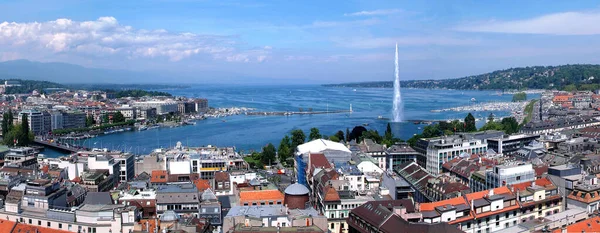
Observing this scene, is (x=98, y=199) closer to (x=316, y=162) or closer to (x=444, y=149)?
(x=316, y=162)

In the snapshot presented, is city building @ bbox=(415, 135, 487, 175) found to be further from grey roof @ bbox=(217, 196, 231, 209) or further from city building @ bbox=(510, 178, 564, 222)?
grey roof @ bbox=(217, 196, 231, 209)

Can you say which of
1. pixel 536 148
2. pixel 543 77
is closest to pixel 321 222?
→ pixel 536 148

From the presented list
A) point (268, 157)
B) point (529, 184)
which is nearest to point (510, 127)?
point (268, 157)

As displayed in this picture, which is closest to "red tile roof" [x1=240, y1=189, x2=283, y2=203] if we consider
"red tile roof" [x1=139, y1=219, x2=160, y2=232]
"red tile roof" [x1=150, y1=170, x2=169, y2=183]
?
"red tile roof" [x1=139, y1=219, x2=160, y2=232]

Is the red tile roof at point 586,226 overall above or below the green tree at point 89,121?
above

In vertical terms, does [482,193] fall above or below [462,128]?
above

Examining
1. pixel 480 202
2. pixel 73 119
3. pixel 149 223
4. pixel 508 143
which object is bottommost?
pixel 73 119

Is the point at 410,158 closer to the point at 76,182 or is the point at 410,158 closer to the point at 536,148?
the point at 536,148

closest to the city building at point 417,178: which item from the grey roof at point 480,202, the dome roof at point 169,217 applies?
the grey roof at point 480,202

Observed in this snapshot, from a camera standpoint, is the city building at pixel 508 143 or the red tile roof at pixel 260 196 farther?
the city building at pixel 508 143

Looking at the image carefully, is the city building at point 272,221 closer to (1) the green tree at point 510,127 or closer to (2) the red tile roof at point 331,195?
(2) the red tile roof at point 331,195

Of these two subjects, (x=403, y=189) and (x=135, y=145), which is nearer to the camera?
(x=403, y=189)
